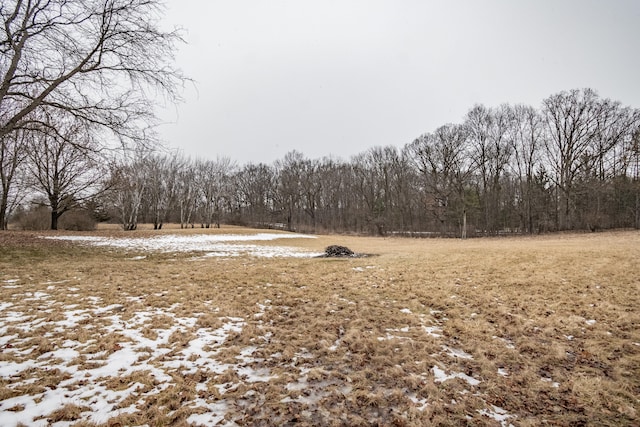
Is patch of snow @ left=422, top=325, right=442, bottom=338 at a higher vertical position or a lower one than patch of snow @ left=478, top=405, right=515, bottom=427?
higher

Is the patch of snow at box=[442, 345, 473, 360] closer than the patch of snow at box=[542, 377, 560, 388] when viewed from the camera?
No

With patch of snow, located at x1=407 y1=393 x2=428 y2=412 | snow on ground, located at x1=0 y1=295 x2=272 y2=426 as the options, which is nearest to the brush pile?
snow on ground, located at x1=0 y1=295 x2=272 y2=426

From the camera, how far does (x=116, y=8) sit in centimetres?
795

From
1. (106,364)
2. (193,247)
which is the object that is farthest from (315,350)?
(193,247)

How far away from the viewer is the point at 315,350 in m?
4.35

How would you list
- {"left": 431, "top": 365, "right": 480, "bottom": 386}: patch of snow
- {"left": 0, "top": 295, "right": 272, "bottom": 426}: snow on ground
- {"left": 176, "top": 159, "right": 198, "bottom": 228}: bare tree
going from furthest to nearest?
{"left": 176, "top": 159, "right": 198, "bottom": 228}: bare tree < {"left": 431, "top": 365, "right": 480, "bottom": 386}: patch of snow < {"left": 0, "top": 295, "right": 272, "bottom": 426}: snow on ground

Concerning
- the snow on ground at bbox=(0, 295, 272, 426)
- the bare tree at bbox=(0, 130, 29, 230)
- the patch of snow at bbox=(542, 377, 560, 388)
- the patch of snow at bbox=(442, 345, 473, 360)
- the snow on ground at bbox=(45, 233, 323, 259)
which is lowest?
the patch of snow at bbox=(542, 377, 560, 388)

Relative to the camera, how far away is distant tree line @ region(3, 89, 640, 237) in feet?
102

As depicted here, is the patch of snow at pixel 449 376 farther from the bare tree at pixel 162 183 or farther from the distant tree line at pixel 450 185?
the bare tree at pixel 162 183

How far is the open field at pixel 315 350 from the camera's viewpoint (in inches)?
115

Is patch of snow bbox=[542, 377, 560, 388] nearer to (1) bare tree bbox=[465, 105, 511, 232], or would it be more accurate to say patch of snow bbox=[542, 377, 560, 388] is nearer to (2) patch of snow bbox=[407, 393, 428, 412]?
(2) patch of snow bbox=[407, 393, 428, 412]

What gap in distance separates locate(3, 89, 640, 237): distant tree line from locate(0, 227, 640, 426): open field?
18.5 meters

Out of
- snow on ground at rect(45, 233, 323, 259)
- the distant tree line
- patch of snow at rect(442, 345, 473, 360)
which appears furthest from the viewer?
the distant tree line

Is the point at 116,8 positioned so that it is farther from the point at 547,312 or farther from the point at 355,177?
the point at 355,177
